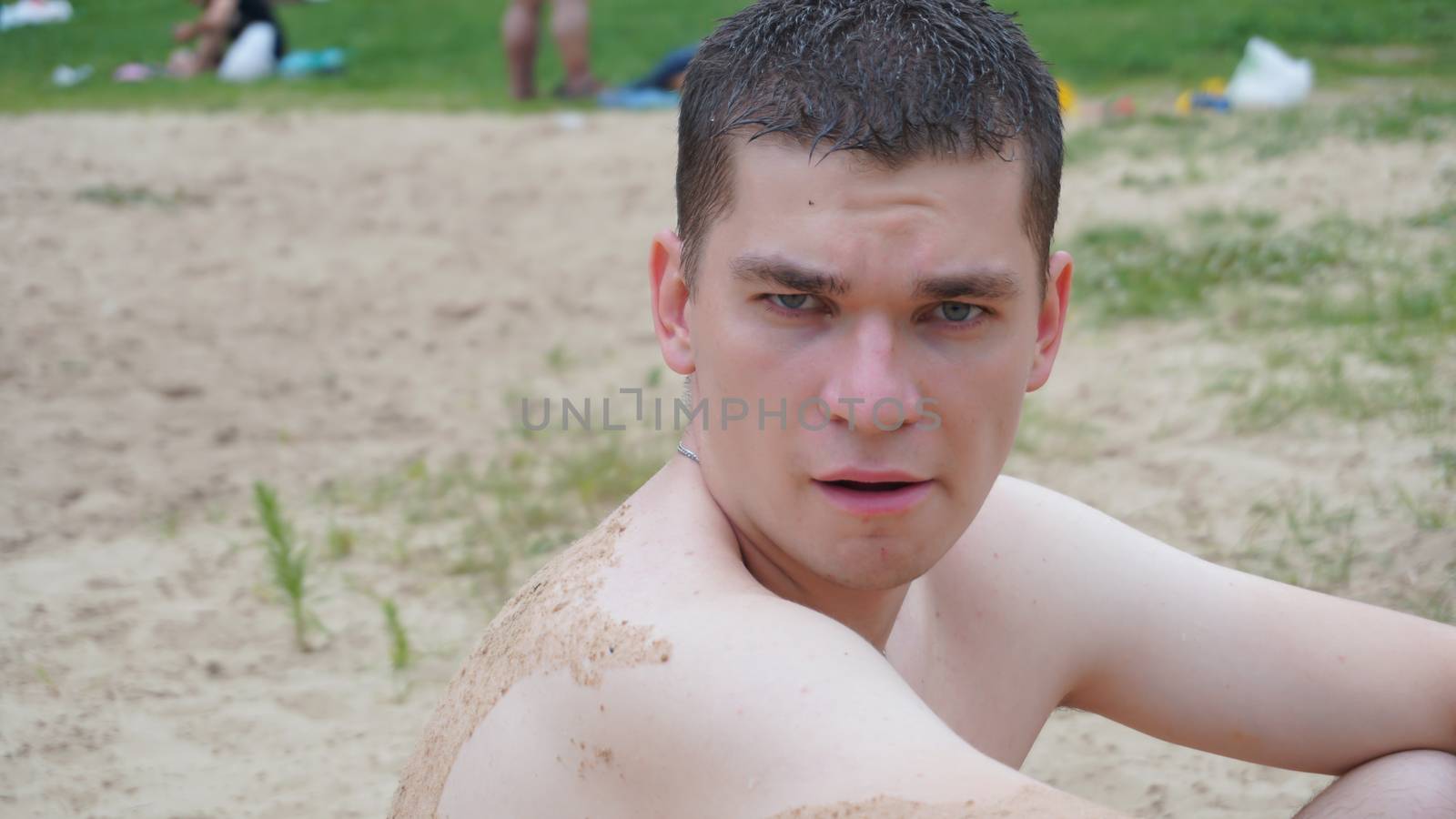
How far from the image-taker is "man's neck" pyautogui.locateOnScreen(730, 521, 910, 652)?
1705mm

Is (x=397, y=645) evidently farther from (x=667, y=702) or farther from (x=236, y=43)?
(x=236, y=43)

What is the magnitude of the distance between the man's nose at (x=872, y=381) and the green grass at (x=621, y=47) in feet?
22.6

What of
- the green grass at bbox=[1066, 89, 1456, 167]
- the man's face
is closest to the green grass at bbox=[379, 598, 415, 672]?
the man's face

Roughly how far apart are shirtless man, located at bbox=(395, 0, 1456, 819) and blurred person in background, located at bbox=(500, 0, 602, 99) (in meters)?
8.16

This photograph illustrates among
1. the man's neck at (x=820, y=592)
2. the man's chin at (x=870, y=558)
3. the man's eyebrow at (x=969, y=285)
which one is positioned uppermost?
the man's eyebrow at (x=969, y=285)

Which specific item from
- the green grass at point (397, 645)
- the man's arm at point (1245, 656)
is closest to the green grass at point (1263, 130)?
the green grass at point (397, 645)

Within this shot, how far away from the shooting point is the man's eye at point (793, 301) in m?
1.56

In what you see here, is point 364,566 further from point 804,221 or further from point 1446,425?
point 1446,425

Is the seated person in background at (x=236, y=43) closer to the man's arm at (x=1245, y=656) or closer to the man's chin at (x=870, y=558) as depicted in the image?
the man's arm at (x=1245, y=656)

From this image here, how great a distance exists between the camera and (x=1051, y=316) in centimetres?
183

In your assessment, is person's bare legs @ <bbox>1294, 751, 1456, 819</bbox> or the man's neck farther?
person's bare legs @ <bbox>1294, 751, 1456, 819</bbox>

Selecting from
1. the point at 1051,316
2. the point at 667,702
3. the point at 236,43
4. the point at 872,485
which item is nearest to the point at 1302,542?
the point at 1051,316

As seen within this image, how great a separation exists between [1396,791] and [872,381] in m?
1.03

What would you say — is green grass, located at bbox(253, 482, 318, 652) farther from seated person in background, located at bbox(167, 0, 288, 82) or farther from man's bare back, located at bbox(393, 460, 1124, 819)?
seated person in background, located at bbox(167, 0, 288, 82)
